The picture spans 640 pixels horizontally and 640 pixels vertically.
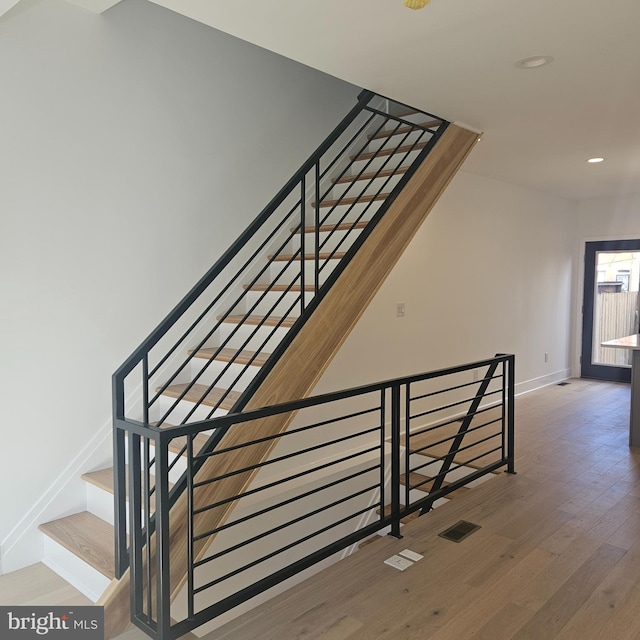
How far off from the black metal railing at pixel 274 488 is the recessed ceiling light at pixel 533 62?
5.54 feet

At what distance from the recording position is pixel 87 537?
298 cm

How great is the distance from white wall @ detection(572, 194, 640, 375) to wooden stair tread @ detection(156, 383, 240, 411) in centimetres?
631

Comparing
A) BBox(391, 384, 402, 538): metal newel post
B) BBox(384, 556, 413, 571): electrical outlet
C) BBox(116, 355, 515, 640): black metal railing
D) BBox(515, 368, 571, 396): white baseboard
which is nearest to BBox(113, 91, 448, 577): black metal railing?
BBox(116, 355, 515, 640): black metal railing

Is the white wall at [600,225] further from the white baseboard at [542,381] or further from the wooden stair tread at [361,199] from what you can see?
the wooden stair tread at [361,199]

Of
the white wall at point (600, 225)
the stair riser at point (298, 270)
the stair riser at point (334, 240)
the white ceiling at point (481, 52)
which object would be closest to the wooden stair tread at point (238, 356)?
the stair riser at point (298, 270)

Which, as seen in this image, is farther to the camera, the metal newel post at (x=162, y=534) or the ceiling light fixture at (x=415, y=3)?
the ceiling light fixture at (x=415, y=3)

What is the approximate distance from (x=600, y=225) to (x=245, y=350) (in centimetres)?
617

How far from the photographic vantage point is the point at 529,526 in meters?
3.21

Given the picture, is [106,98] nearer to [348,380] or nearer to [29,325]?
[29,325]

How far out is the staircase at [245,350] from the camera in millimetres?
2469

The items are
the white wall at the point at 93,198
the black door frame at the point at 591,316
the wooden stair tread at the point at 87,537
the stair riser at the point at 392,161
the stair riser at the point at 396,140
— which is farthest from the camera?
the black door frame at the point at 591,316

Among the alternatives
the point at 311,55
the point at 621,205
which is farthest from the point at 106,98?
the point at 621,205

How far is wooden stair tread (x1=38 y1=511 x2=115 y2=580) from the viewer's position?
8.93 feet

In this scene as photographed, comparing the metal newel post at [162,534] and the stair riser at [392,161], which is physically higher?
the stair riser at [392,161]
